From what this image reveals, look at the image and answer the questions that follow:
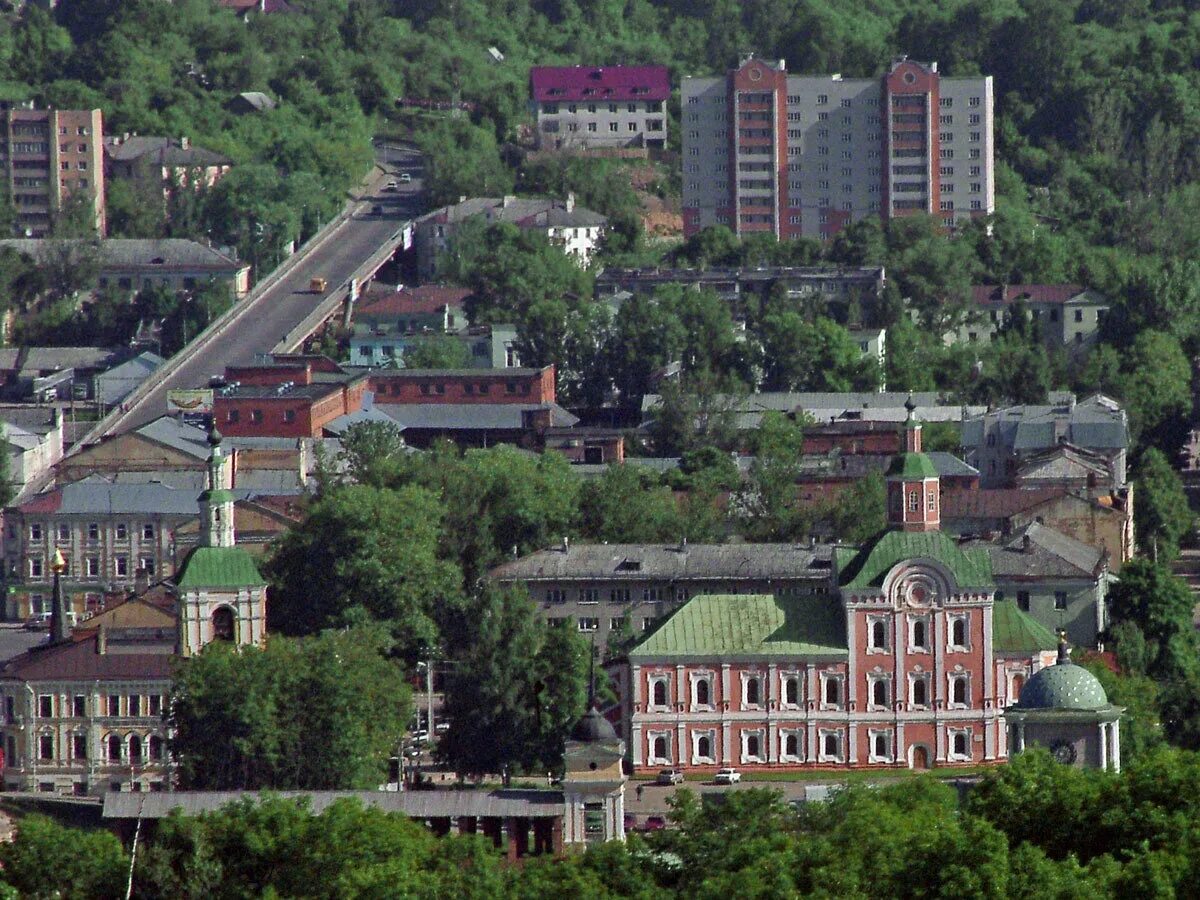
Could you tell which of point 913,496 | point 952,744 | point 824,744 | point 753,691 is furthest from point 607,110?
point 952,744

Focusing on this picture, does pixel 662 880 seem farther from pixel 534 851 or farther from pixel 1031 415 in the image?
pixel 1031 415

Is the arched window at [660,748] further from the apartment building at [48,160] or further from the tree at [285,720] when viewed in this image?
the apartment building at [48,160]

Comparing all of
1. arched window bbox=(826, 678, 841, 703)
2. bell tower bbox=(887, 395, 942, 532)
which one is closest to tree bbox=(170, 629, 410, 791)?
arched window bbox=(826, 678, 841, 703)

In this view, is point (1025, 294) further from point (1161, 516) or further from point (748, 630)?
point (748, 630)

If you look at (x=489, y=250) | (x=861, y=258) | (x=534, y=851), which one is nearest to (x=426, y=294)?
(x=489, y=250)

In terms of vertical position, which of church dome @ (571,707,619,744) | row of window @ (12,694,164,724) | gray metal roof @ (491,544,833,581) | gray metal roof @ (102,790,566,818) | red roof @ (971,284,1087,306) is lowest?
gray metal roof @ (102,790,566,818)

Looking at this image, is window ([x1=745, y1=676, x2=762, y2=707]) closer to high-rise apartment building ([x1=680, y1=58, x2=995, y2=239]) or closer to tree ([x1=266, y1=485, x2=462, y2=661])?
tree ([x1=266, y1=485, x2=462, y2=661])
